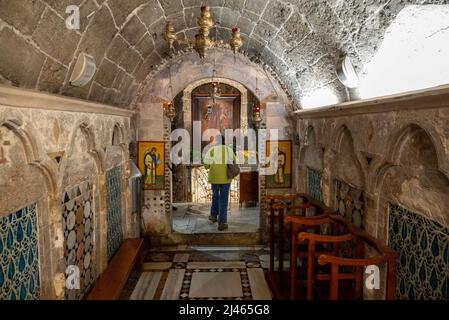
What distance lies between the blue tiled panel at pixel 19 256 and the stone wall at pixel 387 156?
10.4 ft

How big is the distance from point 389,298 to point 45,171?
3.13m

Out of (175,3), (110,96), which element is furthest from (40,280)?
(175,3)

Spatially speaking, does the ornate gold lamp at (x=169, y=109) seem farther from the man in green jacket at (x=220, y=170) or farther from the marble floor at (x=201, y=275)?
the marble floor at (x=201, y=275)

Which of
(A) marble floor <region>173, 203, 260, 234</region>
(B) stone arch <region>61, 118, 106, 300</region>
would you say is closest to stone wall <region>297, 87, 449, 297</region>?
(A) marble floor <region>173, 203, 260, 234</region>

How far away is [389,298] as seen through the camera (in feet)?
9.29

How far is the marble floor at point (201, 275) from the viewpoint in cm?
511

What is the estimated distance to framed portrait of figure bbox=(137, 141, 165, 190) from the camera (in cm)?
702

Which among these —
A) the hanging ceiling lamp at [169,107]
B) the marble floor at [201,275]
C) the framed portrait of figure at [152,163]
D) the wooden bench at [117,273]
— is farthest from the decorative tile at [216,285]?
the hanging ceiling lamp at [169,107]

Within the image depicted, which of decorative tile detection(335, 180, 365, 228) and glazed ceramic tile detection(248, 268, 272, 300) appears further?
glazed ceramic tile detection(248, 268, 272, 300)

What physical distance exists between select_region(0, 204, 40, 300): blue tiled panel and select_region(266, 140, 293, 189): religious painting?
189 inches

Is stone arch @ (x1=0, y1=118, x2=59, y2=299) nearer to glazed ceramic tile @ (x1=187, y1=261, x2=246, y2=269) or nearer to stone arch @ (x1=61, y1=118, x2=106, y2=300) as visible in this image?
stone arch @ (x1=61, y1=118, x2=106, y2=300)

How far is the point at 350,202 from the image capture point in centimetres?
444

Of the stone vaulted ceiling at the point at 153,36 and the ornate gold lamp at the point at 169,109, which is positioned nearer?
the stone vaulted ceiling at the point at 153,36
